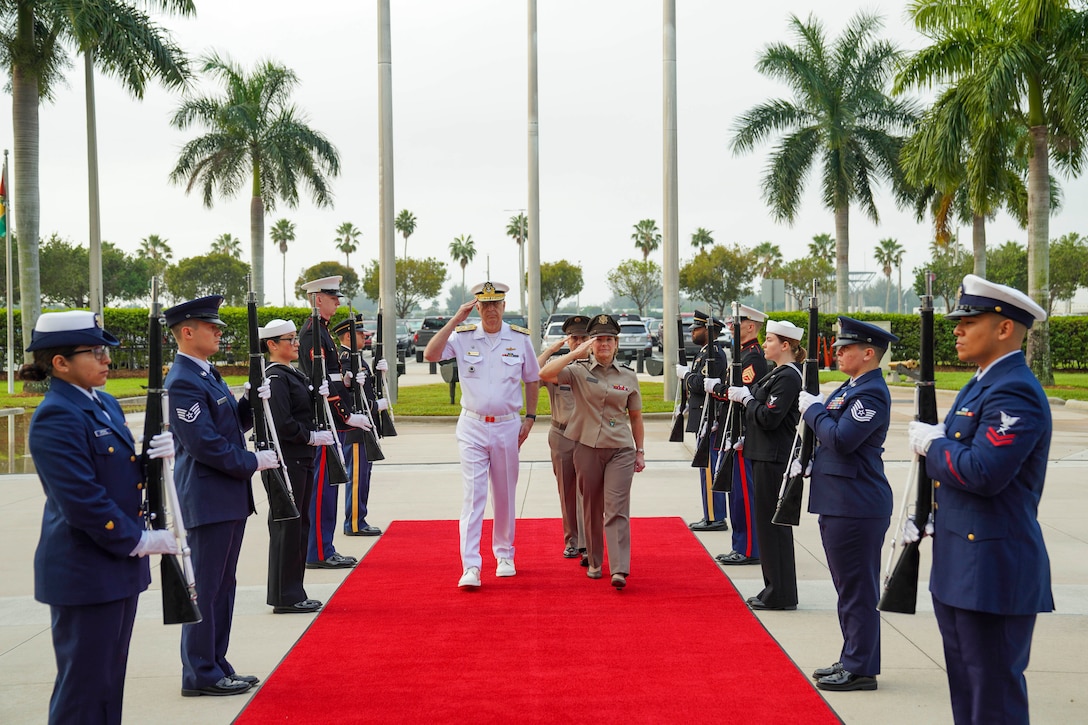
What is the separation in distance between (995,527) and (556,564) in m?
4.67

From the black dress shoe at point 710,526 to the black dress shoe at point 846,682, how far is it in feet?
13.5

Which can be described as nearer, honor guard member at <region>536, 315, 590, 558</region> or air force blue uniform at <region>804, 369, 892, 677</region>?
air force blue uniform at <region>804, 369, 892, 677</region>

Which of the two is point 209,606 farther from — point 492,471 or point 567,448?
point 567,448

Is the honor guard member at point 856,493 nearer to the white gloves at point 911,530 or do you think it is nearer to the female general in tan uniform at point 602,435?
the white gloves at point 911,530

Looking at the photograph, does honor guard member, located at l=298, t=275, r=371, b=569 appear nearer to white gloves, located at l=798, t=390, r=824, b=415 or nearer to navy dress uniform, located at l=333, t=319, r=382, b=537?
navy dress uniform, located at l=333, t=319, r=382, b=537

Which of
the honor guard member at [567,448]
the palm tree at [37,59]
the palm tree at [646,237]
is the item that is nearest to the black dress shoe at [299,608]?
the honor guard member at [567,448]

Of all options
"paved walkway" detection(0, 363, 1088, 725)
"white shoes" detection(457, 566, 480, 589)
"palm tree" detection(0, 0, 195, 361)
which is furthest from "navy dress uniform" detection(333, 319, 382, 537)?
"palm tree" detection(0, 0, 195, 361)

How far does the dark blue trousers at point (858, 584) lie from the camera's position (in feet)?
17.3

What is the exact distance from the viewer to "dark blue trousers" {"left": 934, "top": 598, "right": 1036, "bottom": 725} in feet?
12.5

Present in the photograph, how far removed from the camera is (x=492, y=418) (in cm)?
760

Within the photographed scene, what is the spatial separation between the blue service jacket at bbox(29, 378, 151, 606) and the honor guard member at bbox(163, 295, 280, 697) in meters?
1.02

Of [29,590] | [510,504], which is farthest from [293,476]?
[29,590]

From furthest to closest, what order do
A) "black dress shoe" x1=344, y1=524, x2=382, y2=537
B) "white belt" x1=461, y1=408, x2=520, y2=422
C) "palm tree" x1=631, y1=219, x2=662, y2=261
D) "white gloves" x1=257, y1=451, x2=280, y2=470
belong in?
"palm tree" x1=631, y1=219, x2=662, y2=261
"black dress shoe" x1=344, y1=524, x2=382, y2=537
"white belt" x1=461, y1=408, x2=520, y2=422
"white gloves" x1=257, y1=451, x2=280, y2=470

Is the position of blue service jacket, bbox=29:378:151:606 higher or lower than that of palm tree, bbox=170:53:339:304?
lower
